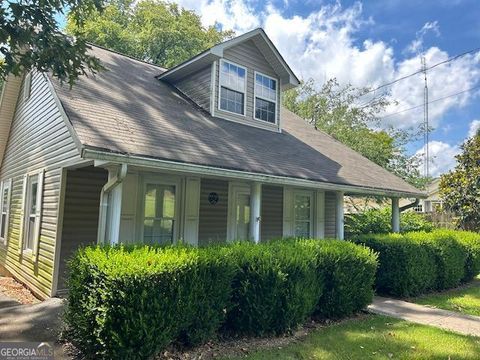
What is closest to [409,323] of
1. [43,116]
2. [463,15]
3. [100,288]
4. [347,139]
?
[100,288]

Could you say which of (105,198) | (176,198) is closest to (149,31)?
(176,198)

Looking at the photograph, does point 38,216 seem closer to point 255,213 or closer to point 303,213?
point 255,213

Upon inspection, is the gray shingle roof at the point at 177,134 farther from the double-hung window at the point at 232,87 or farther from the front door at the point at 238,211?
the front door at the point at 238,211

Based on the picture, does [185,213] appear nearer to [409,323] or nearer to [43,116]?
[43,116]

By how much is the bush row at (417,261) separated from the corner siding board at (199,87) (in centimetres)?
547

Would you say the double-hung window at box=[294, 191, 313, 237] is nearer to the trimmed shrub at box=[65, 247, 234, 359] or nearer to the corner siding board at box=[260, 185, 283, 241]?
the corner siding board at box=[260, 185, 283, 241]

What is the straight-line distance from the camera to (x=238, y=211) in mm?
10078

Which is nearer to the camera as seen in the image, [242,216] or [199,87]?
[242,216]

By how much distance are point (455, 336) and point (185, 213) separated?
570 cm

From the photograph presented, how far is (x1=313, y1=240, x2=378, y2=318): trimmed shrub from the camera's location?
6.14 metres

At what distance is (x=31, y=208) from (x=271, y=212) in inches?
248

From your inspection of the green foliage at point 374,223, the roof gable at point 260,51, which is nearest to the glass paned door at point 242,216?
the roof gable at point 260,51

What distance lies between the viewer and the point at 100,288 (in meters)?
4.01

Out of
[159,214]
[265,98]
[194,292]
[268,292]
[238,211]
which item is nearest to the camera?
[194,292]
